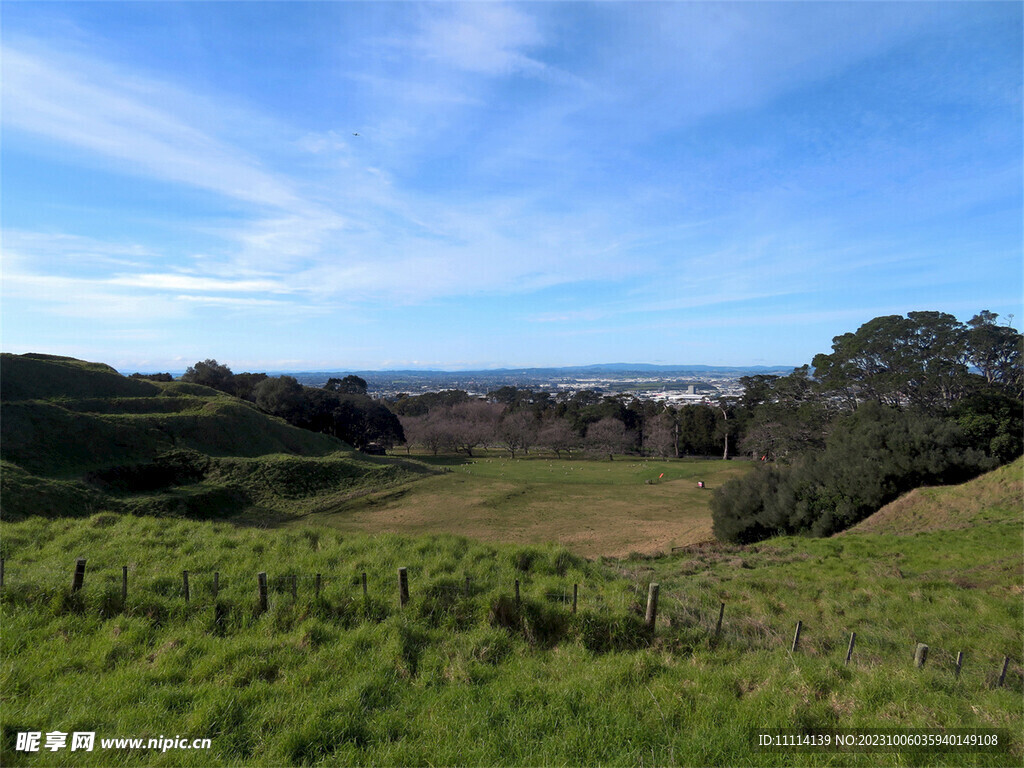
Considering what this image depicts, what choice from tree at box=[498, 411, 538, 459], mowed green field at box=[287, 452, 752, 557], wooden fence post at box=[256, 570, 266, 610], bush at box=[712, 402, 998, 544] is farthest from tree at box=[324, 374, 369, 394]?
wooden fence post at box=[256, 570, 266, 610]

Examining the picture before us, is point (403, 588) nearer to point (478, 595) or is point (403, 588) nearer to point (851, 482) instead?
point (478, 595)

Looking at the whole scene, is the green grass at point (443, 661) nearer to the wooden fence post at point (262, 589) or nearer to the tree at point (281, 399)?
the wooden fence post at point (262, 589)

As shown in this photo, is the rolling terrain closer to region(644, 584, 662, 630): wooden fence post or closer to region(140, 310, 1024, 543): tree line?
region(644, 584, 662, 630): wooden fence post

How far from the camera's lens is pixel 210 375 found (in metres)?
50.8

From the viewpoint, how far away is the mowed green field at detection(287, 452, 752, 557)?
73.3 feet

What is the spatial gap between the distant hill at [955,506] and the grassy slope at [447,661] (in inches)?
350

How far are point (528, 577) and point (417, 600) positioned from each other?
248cm

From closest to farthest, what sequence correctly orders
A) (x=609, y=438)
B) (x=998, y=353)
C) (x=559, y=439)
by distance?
1. (x=998, y=353)
2. (x=609, y=438)
3. (x=559, y=439)

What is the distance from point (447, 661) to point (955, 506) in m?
21.8

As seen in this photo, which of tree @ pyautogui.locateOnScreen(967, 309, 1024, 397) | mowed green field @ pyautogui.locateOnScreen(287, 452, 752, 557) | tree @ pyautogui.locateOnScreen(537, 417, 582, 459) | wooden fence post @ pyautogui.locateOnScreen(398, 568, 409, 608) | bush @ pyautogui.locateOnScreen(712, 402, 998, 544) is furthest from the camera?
Answer: tree @ pyautogui.locateOnScreen(537, 417, 582, 459)

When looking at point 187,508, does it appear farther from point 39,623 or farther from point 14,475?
point 39,623

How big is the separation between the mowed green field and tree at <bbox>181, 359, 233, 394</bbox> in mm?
29162

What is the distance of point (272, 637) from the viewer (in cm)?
595

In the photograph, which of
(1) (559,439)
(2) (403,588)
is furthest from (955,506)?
(1) (559,439)
